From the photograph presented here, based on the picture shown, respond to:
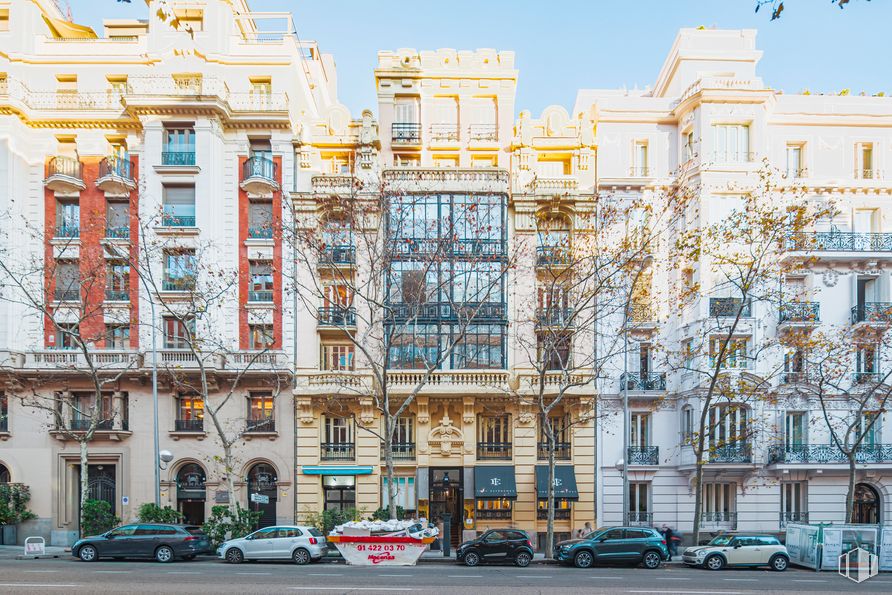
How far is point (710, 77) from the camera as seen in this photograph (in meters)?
35.4

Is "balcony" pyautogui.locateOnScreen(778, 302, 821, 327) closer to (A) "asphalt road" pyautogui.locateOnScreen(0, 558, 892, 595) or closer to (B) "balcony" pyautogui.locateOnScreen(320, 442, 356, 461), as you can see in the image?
(A) "asphalt road" pyautogui.locateOnScreen(0, 558, 892, 595)

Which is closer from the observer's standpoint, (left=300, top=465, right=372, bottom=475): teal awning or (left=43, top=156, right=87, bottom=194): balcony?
(left=300, top=465, right=372, bottom=475): teal awning

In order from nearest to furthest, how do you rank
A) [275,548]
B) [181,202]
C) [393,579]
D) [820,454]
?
[393,579], [275,548], [820,454], [181,202]

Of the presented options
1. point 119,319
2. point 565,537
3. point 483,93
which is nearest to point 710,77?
point 483,93

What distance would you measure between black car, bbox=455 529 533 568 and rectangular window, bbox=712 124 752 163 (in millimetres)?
20137


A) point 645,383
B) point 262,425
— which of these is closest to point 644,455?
point 645,383

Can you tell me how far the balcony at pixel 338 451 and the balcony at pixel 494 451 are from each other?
19.5 ft

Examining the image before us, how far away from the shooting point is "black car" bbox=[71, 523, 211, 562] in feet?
87.2

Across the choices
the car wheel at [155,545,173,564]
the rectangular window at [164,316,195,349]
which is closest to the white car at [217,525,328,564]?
the car wheel at [155,545,173,564]

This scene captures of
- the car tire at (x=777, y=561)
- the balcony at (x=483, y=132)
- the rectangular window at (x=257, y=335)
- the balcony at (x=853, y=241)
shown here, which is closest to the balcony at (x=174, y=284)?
the rectangular window at (x=257, y=335)

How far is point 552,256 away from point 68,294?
22.5 m

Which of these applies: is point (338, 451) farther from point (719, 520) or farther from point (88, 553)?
point (719, 520)

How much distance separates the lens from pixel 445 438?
35375 mm

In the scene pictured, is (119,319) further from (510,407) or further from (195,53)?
(510,407)
